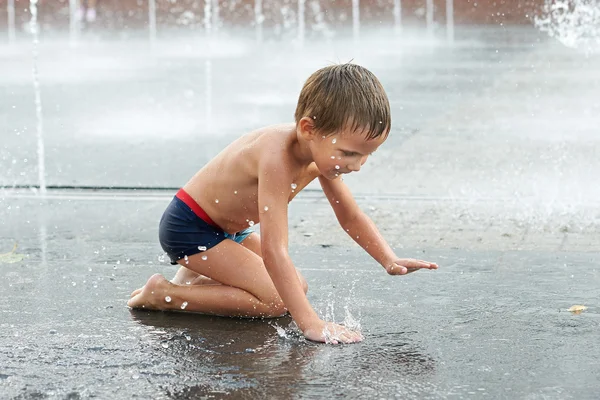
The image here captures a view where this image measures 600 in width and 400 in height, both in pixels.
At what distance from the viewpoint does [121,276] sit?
4598 millimetres

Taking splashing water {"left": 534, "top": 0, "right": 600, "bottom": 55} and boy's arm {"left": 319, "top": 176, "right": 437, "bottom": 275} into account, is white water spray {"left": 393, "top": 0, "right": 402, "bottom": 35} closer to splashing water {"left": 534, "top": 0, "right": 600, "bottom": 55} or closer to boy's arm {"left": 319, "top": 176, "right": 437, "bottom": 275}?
splashing water {"left": 534, "top": 0, "right": 600, "bottom": 55}

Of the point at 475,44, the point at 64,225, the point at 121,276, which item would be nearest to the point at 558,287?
the point at 121,276

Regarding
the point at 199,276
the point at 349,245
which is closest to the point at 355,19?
the point at 349,245

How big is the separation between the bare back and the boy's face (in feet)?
0.46

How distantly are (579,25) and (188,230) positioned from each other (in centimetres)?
1117

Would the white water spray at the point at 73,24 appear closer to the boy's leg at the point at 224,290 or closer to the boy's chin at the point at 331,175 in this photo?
the boy's leg at the point at 224,290

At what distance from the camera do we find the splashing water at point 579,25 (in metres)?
13.5

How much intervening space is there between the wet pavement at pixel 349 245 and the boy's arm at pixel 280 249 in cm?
10

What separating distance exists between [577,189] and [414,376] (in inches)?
138

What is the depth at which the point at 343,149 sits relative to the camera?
3555 millimetres

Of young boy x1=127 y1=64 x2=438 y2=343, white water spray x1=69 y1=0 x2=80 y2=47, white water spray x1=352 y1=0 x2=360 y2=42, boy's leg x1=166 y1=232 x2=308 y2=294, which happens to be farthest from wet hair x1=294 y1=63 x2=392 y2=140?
white water spray x1=69 y1=0 x2=80 y2=47

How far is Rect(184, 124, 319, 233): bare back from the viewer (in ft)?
12.2

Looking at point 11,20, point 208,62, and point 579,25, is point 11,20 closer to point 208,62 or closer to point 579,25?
point 208,62

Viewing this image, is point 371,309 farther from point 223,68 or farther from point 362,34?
point 362,34
